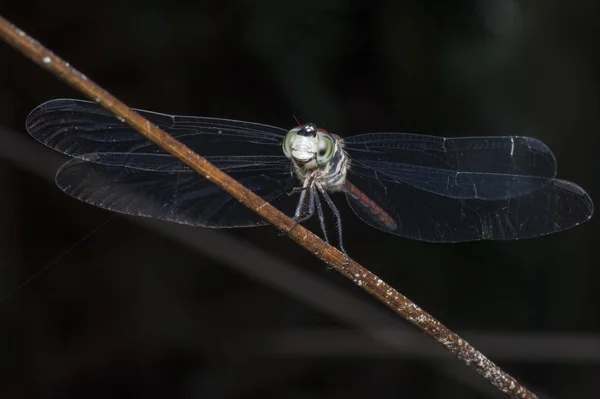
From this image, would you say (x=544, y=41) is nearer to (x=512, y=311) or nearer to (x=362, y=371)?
(x=512, y=311)

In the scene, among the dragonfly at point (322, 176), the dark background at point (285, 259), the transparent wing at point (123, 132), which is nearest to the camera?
the transparent wing at point (123, 132)

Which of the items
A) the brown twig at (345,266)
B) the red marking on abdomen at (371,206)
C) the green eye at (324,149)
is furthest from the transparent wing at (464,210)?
the brown twig at (345,266)

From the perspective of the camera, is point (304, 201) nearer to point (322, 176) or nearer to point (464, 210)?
point (322, 176)

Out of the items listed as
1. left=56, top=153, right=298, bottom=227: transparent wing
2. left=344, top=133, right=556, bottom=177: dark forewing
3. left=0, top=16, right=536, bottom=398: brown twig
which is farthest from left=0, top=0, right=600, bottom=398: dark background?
left=0, top=16, right=536, bottom=398: brown twig

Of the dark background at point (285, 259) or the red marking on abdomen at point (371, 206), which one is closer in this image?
the red marking on abdomen at point (371, 206)

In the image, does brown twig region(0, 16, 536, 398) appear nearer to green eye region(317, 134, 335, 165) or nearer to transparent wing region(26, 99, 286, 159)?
transparent wing region(26, 99, 286, 159)

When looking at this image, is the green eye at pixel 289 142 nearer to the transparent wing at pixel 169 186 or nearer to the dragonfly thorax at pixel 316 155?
the dragonfly thorax at pixel 316 155

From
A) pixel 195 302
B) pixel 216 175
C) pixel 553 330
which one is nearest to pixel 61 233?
pixel 195 302
